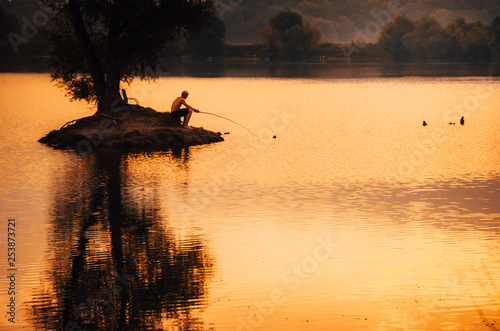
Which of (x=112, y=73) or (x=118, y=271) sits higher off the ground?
(x=112, y=73)

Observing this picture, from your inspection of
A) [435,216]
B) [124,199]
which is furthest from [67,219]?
[435,216]

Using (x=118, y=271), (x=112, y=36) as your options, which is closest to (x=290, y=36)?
(x=112, y=36)

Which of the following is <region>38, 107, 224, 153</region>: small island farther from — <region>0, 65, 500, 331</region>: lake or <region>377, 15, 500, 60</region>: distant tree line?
<region>377, 15, 500, 60</region>: distant tree line

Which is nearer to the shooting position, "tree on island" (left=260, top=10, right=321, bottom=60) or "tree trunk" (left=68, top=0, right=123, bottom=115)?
"tree trunk" (left=68, top=0, right=123, bottom=115)

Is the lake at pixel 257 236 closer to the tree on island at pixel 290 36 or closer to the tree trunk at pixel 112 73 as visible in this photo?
the tree trunk at pixel 112 73

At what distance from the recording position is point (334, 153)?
101 ft

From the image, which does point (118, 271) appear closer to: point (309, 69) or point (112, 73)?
point (112, 73)

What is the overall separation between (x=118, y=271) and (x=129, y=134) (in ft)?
64.7

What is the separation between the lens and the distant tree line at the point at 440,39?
6732 inches

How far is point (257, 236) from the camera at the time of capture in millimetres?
15664

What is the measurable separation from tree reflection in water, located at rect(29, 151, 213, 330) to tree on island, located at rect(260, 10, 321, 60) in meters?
162

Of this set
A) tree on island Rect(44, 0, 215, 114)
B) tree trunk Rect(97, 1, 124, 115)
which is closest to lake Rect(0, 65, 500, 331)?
tree trunk Rect(97, 1, 124, 115)

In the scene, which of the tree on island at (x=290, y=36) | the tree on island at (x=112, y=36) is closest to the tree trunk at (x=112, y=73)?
the tree on island at (x=112, y=36)

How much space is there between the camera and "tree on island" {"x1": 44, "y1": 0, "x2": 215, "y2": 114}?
3519cm
